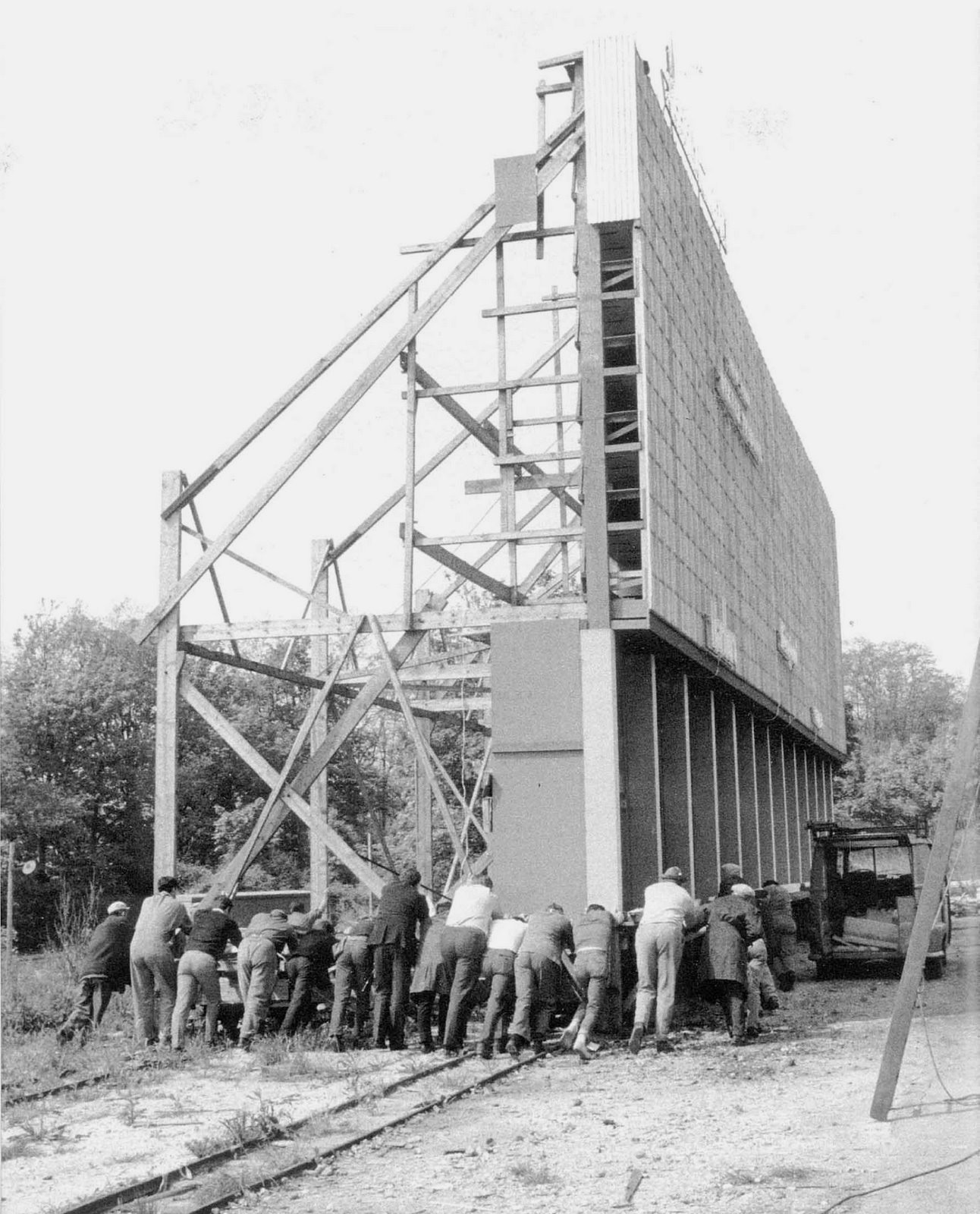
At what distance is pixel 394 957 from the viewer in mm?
14008

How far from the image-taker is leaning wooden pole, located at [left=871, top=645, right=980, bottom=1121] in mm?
9078

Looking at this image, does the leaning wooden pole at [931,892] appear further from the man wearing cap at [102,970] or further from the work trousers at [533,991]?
the man wearing cap at [102,970]

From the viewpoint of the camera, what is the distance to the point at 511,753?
16.6m

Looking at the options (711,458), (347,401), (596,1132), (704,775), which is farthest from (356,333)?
(596,1132)

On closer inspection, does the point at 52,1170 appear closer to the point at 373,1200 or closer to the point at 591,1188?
the point at 373,1200

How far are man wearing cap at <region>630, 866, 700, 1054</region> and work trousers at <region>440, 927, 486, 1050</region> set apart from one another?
163 cm

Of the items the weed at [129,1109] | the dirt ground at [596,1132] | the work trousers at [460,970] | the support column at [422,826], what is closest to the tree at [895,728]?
the support column at [422,826]

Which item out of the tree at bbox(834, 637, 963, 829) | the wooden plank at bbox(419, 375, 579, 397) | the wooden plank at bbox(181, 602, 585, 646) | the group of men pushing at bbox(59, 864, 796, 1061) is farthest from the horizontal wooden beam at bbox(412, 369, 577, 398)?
the tree at bbox(834, 637, 963, 829)

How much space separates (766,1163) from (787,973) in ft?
40.0

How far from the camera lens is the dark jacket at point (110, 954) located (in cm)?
1477

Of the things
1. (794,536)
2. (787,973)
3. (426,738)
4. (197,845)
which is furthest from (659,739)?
(197,845)

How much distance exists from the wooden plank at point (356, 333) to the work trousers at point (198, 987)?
6503 millimetres

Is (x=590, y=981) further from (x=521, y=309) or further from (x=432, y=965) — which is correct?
(x=521, y=309)

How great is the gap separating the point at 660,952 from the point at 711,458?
35.8 feet
